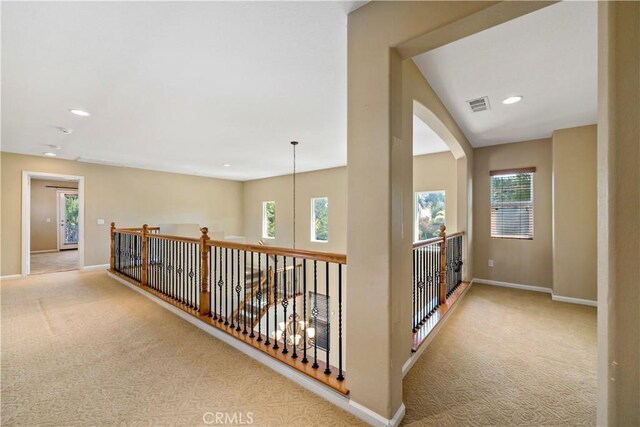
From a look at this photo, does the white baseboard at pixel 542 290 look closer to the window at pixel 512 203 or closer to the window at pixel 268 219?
the window at pixel 512 203

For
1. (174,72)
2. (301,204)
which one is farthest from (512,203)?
(174,72)

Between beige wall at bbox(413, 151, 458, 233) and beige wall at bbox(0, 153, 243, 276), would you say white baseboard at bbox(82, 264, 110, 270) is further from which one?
beige wall at bbox(413, 151, 458, 233)

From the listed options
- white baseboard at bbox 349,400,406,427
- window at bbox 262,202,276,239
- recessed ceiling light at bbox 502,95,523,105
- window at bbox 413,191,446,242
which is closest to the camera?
white baseboard at bbox 349,400,406,427

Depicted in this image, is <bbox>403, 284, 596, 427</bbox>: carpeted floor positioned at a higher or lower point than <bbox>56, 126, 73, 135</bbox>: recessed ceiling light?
lower

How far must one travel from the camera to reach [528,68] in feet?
7.29

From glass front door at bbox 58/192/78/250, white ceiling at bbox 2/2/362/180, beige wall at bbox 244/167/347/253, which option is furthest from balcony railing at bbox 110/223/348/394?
glass front door at bbox 58/192/78/250

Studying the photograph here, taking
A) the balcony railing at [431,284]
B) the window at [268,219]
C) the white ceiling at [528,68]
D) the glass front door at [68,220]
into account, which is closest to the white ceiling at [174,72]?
the white ceiling at [528,68]

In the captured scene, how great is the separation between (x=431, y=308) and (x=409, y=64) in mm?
2667

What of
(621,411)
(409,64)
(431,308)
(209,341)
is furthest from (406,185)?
(209,341)

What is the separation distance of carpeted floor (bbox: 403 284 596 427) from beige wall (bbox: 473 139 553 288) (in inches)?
43.0

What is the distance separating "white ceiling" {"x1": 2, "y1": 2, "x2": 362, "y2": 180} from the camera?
165 centimetres

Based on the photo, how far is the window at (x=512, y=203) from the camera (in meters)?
4.40

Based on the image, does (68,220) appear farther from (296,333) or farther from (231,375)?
(231,375)

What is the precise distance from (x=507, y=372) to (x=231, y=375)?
2.22 metres
